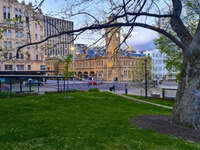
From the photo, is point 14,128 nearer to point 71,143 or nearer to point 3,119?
point 3,119

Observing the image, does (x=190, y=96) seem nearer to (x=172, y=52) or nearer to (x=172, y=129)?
(x=172, y=129)

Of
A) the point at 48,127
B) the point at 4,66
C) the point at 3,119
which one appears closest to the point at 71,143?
the point at 48,127

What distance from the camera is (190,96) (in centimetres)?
754

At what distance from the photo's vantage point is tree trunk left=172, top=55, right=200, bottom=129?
748 cm

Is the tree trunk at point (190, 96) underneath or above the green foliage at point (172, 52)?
underneath

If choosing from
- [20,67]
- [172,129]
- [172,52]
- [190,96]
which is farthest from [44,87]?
[190,96]

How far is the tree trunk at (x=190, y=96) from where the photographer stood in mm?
7484

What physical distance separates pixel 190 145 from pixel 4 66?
45.8 meters

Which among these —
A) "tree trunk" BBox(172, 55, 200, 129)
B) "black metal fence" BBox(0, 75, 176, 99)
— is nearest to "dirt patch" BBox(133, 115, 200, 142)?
"tree trunk" BBox(172, 55, 200, 129)

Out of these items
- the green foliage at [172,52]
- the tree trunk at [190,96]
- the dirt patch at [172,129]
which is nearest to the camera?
the dirt patch at [172,129]

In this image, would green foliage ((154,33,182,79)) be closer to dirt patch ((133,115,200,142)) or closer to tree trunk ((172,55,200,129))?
tree trunk ((172,55,200,129))

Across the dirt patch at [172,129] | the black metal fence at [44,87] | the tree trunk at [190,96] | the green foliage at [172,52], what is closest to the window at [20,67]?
the black metal fence at [44,87]

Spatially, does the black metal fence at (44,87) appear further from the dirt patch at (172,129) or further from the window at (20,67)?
the dirt patch at (172,129)

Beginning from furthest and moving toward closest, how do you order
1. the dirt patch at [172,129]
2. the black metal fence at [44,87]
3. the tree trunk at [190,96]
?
the black metal fence at [44,87] < the tree trunk at [190,96] < the dirt patch at [172,129]
